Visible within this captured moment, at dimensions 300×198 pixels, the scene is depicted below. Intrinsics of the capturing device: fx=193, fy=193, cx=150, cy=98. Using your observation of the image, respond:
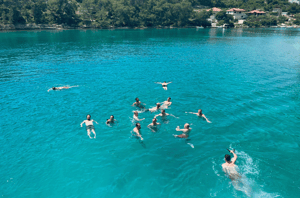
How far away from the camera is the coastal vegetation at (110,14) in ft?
459

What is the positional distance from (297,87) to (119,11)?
14912 cm

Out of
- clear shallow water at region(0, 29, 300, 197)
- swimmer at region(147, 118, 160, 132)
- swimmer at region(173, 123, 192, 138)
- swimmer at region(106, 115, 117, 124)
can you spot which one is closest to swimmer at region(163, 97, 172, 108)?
clear shallow water at region(0, 29, 300, 197)

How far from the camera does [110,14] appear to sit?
539 ft

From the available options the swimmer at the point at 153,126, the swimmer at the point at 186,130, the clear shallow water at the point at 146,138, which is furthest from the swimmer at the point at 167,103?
the swimmer at the point at 186,130

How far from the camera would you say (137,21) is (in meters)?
164

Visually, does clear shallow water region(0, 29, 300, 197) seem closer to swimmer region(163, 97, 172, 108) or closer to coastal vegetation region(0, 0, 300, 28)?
swimmer region(163, 97, 172, 108)

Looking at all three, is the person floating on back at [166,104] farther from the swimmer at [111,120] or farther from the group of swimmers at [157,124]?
the swimmer at [111,120]

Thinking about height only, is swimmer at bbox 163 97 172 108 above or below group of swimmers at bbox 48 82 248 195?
above

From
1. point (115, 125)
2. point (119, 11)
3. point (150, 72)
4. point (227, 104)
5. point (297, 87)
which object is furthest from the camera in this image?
point (119, 11)

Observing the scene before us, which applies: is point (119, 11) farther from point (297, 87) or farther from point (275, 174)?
point (275, 174)

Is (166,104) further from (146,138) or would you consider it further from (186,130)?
(146,138)

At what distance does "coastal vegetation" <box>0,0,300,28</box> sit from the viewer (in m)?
140

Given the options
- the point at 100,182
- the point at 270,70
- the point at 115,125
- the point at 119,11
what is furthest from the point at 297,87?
the point at 119,11

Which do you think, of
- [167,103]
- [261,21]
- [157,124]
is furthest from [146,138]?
[261,21]
